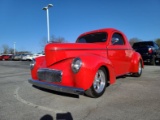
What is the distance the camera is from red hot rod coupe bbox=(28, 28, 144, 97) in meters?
4.55

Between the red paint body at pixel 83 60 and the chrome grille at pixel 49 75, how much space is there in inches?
4.2

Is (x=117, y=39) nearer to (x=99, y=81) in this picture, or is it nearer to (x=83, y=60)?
(x=99, y=81)

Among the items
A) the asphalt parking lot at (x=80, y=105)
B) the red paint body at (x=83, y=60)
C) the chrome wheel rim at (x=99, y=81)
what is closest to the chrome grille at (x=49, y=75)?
the red paint body at (x=83, y=60)

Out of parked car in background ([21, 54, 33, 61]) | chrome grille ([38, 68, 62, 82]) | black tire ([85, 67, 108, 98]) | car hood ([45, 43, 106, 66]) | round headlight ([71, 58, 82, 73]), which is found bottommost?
parked car in background ([21, 54, 33, 61])

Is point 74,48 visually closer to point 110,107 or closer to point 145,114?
point 110,107

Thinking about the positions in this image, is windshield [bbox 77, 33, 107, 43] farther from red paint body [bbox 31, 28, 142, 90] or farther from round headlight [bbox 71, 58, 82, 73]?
round headlight [bbox 71, 58, 82, 73]

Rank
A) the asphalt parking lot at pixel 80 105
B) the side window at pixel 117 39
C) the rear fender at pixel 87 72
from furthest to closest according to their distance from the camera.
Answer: the side window at pixel 117 39
the rear fender at pixel 87 72
the asphalt parking lot at pixel 80 105

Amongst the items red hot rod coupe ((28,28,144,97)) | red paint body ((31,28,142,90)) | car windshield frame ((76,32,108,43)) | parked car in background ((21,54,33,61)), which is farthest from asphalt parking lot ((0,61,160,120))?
parked car in background ((21,54,33,61))

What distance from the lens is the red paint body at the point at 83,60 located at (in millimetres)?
4559

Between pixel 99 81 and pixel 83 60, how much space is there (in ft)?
3.12

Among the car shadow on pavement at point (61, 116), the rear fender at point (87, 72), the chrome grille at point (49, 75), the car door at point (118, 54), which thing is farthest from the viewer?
the car door at point (118, 54)

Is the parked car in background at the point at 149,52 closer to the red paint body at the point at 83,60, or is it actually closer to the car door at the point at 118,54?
the car door at the point at 118,54

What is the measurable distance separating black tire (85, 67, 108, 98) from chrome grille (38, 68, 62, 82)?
784 mm

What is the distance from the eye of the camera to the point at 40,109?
4133 millimetres
